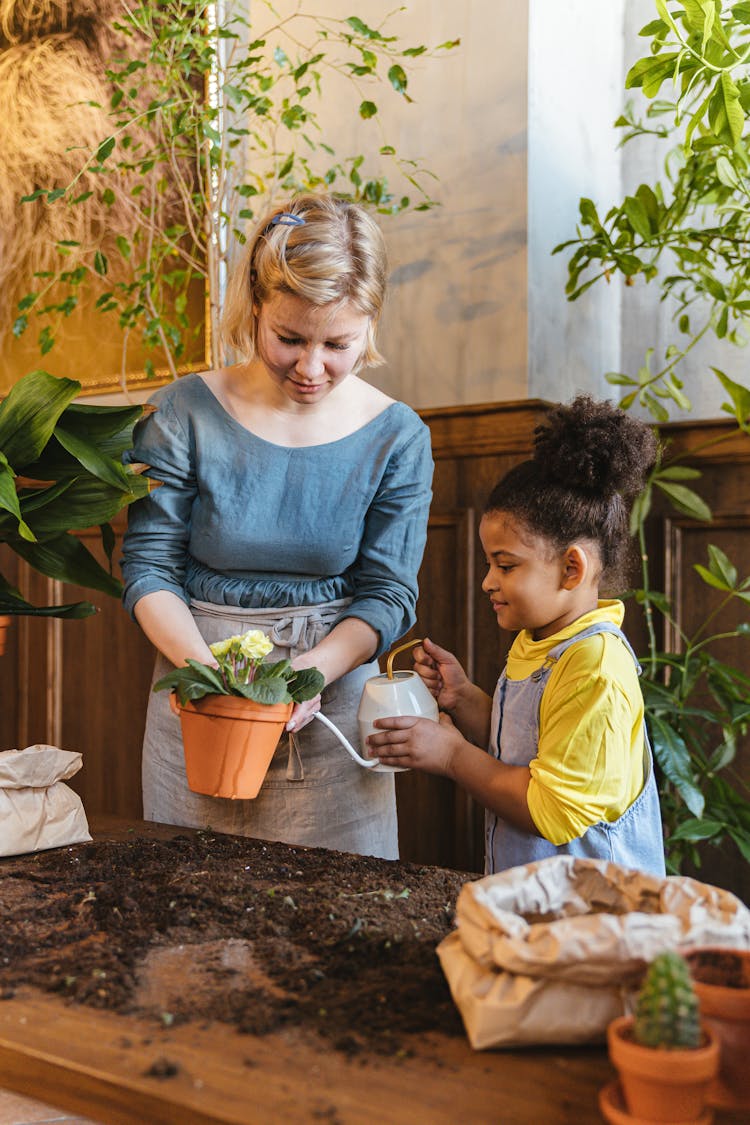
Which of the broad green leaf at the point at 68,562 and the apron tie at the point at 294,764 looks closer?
the apron tie at the point at 294,764

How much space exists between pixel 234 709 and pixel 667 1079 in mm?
832

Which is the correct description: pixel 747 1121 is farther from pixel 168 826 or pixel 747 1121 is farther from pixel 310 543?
pixel 310 543

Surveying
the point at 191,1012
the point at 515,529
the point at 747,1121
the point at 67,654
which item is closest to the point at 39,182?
the point at 67,654

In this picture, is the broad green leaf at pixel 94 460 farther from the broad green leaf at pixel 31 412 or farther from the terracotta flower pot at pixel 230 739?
the terracotta flower pot at pixel 230 739

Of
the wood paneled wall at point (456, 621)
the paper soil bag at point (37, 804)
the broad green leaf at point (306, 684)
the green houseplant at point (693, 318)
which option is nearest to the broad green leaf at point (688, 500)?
the green houseplant at point (693, 318)

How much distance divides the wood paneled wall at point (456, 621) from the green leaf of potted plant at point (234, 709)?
3.87 feet

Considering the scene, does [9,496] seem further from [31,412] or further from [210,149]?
[210,149]

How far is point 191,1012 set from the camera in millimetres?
893

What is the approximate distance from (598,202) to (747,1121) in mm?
2351

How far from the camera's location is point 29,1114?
0.92 metres

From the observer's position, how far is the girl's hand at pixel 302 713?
5.06ft

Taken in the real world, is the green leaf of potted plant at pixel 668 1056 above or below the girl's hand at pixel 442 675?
below

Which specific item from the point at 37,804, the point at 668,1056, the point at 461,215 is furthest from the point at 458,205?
the point at 668,1056

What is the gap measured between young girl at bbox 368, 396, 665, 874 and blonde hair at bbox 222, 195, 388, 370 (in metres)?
0.35
